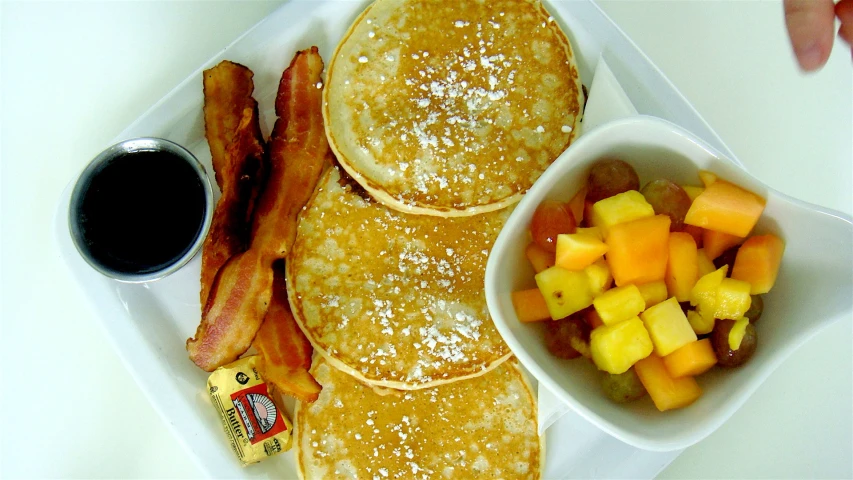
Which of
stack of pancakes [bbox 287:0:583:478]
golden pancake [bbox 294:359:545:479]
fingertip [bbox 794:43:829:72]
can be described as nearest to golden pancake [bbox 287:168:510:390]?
stack of pancakes [bbox 287:0:583:478]

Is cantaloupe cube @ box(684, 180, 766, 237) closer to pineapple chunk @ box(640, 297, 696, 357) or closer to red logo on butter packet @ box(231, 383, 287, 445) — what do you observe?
pineapple chunk @ box(640, 297, 696, 357)

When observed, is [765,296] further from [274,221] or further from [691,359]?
[274,221]

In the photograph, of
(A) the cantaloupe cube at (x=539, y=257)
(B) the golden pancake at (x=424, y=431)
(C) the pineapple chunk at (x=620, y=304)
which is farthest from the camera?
(B) the golden pancake at (x=424, y=431)

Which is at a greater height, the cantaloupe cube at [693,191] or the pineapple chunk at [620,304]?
the cantaloupe cube at [693,191]

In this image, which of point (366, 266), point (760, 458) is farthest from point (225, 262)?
point (760, 458)

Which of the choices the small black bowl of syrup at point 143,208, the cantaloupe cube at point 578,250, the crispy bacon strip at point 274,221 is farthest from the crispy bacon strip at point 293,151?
the cantaloupe cube at point 578,250

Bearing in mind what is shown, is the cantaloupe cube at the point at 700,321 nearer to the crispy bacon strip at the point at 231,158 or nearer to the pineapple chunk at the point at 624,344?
the pineapple chunk at the point at 624,344

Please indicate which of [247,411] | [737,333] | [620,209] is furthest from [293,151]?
[737,333]
